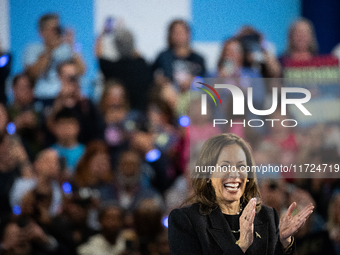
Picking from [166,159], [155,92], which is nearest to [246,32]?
[155,92]

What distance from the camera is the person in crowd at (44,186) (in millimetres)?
3297

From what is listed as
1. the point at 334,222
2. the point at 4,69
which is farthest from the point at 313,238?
the point at 4,69

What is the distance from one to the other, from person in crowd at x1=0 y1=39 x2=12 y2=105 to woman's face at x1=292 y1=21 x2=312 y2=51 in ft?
6.92

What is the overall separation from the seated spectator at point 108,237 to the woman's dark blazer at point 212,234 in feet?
4.85

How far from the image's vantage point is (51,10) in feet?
10.9

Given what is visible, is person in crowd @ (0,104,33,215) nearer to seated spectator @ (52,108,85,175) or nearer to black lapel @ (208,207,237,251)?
seated spectator @ (52,108,85,175)

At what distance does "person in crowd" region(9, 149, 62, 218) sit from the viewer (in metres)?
3.30

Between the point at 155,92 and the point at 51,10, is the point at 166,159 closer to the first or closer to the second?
the point at 155,92

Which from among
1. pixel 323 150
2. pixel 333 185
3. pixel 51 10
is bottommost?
→ pixel 333 185

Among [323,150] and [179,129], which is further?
[179,129]

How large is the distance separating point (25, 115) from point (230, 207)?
2120 mm

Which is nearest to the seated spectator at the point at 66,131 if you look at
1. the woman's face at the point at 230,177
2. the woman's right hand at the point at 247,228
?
the woman's face at the point at 230,177

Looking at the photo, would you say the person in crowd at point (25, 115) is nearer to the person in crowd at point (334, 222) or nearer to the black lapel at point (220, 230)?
the black lapel at point (220, 230)

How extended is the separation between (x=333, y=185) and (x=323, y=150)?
58 cm
